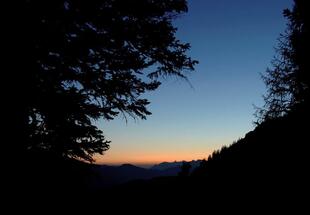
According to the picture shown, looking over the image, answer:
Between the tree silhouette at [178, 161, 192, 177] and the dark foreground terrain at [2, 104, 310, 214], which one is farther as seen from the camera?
the tree silhouette at [178, 161, 192, 177]

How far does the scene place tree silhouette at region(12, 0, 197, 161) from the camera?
8.00 m

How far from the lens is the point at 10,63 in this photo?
7879 millimetres

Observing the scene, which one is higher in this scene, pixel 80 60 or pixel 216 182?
pixel 80 60

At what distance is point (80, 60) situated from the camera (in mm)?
8719

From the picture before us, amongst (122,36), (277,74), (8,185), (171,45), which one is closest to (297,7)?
(277,74)

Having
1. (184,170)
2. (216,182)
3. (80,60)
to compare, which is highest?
(80,60)

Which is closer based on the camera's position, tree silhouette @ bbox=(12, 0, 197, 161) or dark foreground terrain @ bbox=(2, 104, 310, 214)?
dark foreground terrain @ bbox=(2, 104, 310, 214)

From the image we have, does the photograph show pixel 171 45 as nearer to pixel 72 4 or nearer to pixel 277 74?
pixel 72 4

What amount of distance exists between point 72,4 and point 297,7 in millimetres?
16150

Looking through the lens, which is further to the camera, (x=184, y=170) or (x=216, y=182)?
(x=184, y=170)

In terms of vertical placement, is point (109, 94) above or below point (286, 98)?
below

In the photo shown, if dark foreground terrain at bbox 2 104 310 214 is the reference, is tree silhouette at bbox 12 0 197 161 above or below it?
above

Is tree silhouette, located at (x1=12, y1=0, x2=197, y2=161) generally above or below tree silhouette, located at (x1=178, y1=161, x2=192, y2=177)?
above

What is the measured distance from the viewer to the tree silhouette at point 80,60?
26.3ft
